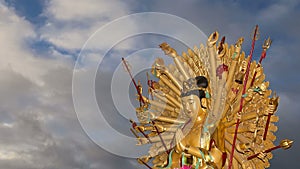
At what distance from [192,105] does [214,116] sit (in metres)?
0.46

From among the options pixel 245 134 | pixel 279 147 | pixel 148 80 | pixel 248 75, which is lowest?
pixel 279 147

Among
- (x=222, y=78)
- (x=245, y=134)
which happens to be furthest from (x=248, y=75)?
(x=245, y=134)

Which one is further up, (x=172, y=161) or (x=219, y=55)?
(x=219, y=55)

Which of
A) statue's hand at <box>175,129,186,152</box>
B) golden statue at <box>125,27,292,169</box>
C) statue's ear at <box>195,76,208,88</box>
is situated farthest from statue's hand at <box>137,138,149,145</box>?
statue's ear at <box>195,76,208,88</box>

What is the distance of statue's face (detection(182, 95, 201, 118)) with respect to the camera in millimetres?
10091

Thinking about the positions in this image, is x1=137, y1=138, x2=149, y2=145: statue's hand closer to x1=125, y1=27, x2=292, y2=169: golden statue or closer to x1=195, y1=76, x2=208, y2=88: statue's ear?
x1=125, y1=27, x2=292, y2=169: golden statue

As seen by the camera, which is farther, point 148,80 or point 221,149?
point 148,80

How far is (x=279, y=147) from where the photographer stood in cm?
945

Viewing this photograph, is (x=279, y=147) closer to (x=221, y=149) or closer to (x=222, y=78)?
(x=221, y=149)

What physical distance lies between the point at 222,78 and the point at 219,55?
46cm

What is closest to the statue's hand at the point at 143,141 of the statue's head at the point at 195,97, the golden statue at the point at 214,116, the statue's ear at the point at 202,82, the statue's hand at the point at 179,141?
the golden statue at the point at 214,116

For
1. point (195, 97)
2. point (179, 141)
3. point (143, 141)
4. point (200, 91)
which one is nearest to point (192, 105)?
point (195, 97)

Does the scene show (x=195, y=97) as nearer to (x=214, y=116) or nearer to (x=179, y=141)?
(x=214, y=116)

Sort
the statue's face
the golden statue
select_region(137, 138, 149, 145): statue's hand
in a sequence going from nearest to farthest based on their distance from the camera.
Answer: the golden statue, the statue's face, select_region(137, 138, 149, 145): statue's hand
